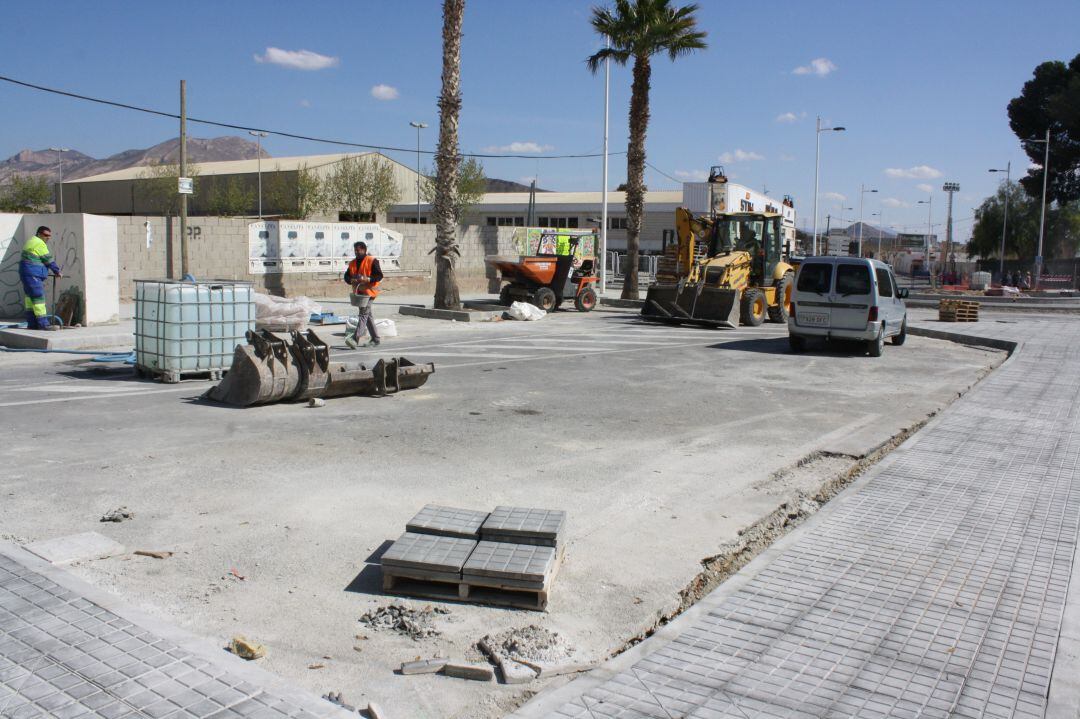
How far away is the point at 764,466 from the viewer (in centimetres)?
823

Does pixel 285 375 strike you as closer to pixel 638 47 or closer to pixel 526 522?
pixel 526 522

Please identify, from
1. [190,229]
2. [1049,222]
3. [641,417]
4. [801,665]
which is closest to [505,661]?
[801,665]

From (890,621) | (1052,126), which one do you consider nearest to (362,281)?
(890,621)

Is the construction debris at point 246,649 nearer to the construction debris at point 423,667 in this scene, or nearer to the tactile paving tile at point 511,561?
the construction debris at point 423,667

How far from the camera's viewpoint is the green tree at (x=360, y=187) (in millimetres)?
70812

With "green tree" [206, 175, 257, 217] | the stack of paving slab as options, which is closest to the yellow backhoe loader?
the stack of paving slab

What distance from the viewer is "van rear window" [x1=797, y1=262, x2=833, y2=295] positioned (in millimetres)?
17000

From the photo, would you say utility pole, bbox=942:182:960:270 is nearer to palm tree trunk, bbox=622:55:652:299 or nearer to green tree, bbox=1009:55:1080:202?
green tree, bbox=1009:55:1080:202

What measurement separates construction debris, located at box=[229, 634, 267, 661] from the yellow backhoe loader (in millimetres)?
18574

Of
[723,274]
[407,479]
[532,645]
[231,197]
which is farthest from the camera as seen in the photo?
[231,197]

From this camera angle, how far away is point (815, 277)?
17.1 m

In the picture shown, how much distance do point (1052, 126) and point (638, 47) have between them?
53.1 m

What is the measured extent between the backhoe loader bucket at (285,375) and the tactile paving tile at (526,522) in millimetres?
5348

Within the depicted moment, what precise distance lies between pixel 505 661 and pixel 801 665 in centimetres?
141
